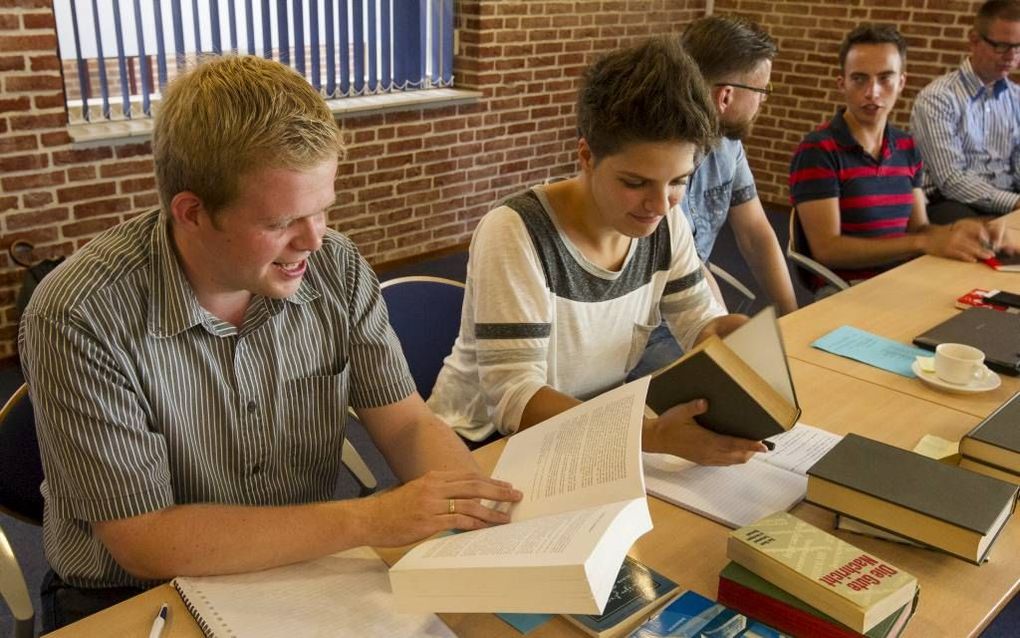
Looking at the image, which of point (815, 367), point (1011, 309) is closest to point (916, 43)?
point (1011, 309)

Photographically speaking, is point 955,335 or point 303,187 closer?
point 303,187

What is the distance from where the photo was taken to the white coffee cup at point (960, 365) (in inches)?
69.9

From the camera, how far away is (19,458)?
1464 millimetres

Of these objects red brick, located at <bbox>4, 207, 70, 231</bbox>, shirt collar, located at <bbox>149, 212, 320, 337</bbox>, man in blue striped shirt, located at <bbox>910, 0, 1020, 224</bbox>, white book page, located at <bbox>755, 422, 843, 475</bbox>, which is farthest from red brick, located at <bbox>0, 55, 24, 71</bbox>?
man in blue striped shirt, located at <bbox>910, 0, 1020, 224</bbox>

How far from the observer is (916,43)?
5.21 metres

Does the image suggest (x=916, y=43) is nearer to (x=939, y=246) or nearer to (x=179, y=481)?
(x=939, y=246)

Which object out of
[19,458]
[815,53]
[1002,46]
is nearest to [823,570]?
[19,458]

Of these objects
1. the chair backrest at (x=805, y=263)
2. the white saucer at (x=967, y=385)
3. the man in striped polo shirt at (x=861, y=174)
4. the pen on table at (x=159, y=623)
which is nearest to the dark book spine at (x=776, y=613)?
the pen on table at (x=159, y=623)

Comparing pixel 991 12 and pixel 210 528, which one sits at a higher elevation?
pixel 991 12

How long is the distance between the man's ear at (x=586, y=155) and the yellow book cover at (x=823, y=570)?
76 centimetres

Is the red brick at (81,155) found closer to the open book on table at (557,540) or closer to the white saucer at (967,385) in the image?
the open book on table at (557,540)

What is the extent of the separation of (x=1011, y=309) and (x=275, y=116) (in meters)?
1.89

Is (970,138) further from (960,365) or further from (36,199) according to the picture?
(36,199)

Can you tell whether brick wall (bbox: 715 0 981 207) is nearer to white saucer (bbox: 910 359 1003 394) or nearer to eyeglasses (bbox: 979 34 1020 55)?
eyeglasses (bbox: 979 34 1020 55)
